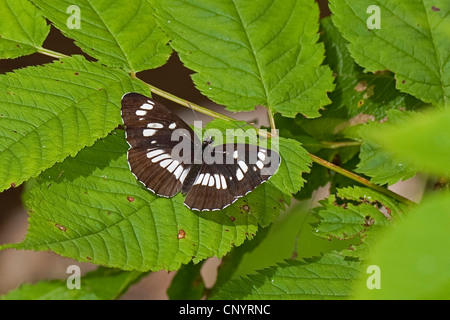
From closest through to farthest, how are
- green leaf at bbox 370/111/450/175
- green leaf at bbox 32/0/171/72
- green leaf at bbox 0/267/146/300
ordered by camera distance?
green leaf at bbox 370/111/450/175 → green leaf at bbox 32/0/171/72 → green leaf at bbox 0/267/146/300

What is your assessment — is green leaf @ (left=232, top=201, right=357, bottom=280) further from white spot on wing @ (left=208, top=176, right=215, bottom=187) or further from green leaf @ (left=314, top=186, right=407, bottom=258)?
white spot on wing @ (left=208, top=176, right=215, bottom=187)

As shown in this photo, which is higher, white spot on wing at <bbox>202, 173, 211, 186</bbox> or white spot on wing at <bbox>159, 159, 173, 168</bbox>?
white spot on wing at <bbox>159, 159, 173, 168</bbox>

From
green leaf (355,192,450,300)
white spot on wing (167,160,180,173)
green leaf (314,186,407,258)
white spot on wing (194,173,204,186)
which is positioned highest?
white spot on wing (167,160,180,173)

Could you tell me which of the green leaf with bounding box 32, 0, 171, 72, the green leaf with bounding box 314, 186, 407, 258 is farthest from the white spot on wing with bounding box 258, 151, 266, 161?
the green leaf with bounding box 32, 0, 171, 72

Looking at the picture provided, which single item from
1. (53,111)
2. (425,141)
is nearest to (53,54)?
(53,111)

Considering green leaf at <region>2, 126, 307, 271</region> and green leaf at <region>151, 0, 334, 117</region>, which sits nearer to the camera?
green leaf at <region>2, 126, 307, 271</region>

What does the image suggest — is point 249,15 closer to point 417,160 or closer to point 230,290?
point 230,290
